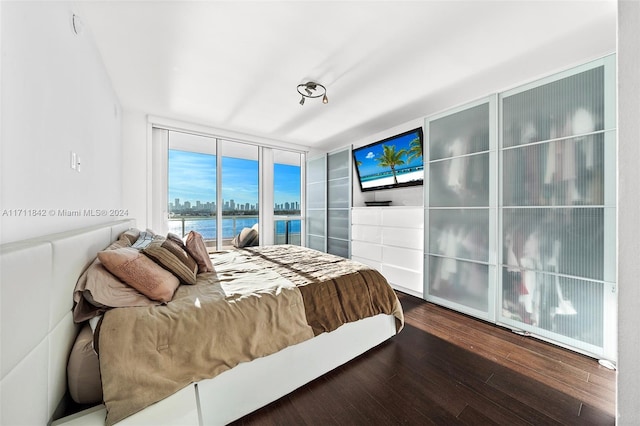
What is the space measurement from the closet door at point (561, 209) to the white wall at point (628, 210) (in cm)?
165

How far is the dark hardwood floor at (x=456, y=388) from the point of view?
141 centimetres

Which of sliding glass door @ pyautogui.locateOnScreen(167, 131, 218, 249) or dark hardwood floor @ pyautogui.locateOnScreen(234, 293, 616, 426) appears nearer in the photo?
dark hardwood floor @ pyautogui.locateOnScreen(234, 293, 616, 426)

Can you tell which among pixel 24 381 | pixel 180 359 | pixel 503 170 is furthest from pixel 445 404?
pixel 503 170

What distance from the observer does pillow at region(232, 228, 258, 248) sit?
14.6 feet

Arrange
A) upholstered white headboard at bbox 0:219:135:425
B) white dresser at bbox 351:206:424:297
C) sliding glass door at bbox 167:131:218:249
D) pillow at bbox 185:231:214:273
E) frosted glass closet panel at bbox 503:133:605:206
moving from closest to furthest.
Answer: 1. upholstered white headboard at bbox 0:219:135:425
2. frosted glass closet panel at bbox 503:133:605:206
3. pillow at bbox 185:231:214:273
4. white dresser at bbox 351:206:424:297
5. sliding glass door at bbox 167:131:218:249

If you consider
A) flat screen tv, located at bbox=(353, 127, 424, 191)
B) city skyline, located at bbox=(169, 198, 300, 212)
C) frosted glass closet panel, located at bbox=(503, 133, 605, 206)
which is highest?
flat screen tv, located at bbox=(353, 127, 424, 191)

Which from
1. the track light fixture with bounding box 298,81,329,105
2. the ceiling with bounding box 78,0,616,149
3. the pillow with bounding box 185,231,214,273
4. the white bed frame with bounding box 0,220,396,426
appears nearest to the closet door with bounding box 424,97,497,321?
the ceiling with bounding box 78,0,616,149

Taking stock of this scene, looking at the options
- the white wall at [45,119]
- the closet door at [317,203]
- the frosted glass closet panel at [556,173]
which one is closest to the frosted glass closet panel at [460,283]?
→ the frosted glass closet panel at [556,173]

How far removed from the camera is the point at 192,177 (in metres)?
4.05

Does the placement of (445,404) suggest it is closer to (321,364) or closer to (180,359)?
(321,364)

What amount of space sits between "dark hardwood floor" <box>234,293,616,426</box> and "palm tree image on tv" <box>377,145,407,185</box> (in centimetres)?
245

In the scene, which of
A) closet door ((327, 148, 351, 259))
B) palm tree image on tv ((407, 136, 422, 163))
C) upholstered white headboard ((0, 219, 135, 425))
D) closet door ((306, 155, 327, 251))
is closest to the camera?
upholstered white headboard ((0, 219, 135, 425))

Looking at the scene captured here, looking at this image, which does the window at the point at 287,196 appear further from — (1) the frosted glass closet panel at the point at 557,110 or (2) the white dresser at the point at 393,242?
(1) the frosted glass closet panel at the point at 557,110

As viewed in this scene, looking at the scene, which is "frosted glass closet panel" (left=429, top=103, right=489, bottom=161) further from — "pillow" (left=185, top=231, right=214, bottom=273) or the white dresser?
"pillow" (left=185, top=231, right=214, bottom=273)
